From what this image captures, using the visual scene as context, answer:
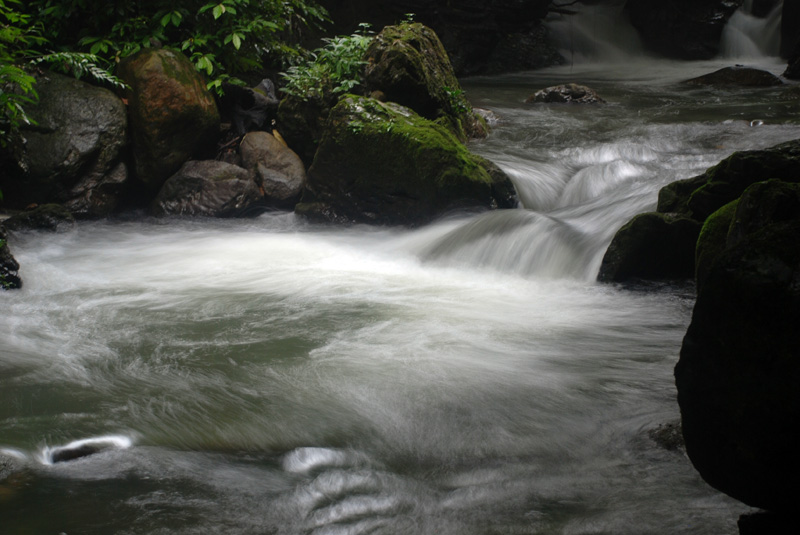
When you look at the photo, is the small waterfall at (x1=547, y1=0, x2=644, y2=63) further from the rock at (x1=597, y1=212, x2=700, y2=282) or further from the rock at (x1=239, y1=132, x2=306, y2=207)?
the rock at (x1=597, y1=212, x2=700, y2=282)

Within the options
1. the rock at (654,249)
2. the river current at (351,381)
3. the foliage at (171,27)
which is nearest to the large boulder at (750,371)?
the river current at (351,381)

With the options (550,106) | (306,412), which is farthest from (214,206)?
(550,106)

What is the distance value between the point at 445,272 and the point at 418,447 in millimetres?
3066

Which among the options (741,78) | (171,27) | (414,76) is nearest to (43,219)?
(171,27)

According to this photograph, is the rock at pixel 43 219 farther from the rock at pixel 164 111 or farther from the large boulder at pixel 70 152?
the rock at pixel 164 111

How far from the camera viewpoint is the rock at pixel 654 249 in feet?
15.4

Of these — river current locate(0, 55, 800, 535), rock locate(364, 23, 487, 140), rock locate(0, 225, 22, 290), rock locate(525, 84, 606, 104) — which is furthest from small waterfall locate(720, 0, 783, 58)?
rock locate(0, 225, 22, 290)

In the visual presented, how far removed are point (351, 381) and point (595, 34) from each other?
18405 millimetres

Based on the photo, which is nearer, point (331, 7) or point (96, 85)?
point (96, 85)

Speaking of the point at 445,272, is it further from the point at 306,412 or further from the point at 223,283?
the point at 306,412

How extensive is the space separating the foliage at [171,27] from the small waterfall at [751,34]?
14.0 m

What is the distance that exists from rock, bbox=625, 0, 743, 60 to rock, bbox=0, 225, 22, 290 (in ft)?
59.3

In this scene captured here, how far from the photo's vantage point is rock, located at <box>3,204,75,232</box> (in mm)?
6254

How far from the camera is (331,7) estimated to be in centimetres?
1612
